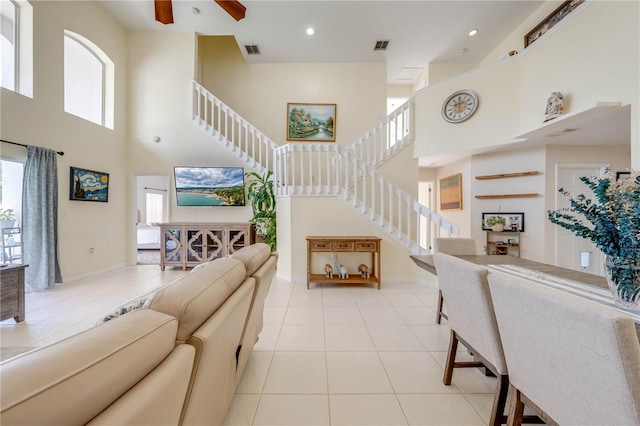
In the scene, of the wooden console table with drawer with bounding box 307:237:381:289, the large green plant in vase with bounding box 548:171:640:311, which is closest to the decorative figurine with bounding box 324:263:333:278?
the wooden console table with drawer with bounding box 307:237:381:289

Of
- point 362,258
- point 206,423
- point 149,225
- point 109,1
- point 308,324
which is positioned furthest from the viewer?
point 149,225

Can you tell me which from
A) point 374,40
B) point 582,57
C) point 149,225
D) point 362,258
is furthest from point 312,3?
point 149,225

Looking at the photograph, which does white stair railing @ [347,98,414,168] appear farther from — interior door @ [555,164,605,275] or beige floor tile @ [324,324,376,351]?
beige floor tile @ [324,324,376,351]

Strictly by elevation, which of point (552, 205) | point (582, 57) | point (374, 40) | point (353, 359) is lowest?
point (353, 359)

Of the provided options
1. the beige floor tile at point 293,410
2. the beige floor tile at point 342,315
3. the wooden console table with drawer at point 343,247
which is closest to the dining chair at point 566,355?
the beige floor tile at point 293,410

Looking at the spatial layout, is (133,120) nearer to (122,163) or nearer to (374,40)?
(122,163)

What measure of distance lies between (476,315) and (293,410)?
123 cm

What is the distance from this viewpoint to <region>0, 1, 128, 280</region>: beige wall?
359 centimetres

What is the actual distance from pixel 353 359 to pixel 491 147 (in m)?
4.37

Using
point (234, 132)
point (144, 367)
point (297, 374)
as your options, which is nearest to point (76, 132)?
point (234, 132)

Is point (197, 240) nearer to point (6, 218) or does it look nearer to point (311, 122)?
point (6, 218)

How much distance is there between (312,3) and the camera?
4.46m

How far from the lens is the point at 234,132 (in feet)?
18.1

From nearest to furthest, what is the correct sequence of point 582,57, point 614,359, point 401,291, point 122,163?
1. point 614,359
2. point 582,57
3. point 401,291
4. point 122,163
